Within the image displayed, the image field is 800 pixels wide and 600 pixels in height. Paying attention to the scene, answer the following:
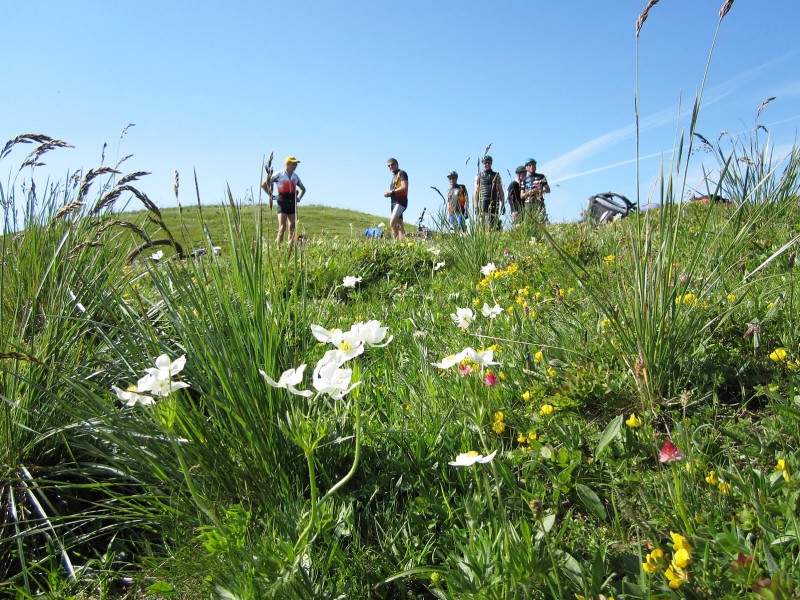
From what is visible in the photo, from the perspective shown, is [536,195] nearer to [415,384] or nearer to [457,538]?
[415,384]

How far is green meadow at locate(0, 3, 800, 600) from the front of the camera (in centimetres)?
115

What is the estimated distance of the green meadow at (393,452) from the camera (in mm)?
1147

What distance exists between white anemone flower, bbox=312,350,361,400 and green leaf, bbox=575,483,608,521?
69 cm

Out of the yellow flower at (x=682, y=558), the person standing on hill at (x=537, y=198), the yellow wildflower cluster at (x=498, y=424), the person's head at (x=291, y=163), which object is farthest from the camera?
the person's head at (x=291, y=163)

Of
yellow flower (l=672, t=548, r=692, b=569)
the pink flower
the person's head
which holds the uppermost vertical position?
the person's head

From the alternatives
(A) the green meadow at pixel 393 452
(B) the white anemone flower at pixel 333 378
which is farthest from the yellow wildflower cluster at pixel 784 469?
(B) the white anemone flower at pixel 333 378

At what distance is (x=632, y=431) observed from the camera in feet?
5.15

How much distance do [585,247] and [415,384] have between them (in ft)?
8.41

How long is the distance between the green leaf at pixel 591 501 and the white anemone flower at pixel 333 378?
2.27ft

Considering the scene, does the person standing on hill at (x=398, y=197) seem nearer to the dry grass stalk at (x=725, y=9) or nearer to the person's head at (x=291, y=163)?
the person's head at (x=291, y=163)

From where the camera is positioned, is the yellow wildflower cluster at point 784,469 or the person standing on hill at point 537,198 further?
the person standing on hill at point 537,198

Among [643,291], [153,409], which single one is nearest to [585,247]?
[643,291]

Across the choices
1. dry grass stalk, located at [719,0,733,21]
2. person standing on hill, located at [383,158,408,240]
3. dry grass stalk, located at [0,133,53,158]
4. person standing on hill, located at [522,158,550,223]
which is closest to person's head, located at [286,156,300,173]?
person standing on hill, located at [383,158,408,240]

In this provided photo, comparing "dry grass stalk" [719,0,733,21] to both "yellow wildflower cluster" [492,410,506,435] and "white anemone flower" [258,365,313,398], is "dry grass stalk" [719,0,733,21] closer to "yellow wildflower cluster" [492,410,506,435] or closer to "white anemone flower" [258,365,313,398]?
"yellow wildflower cluster" [492,410,506,435]
